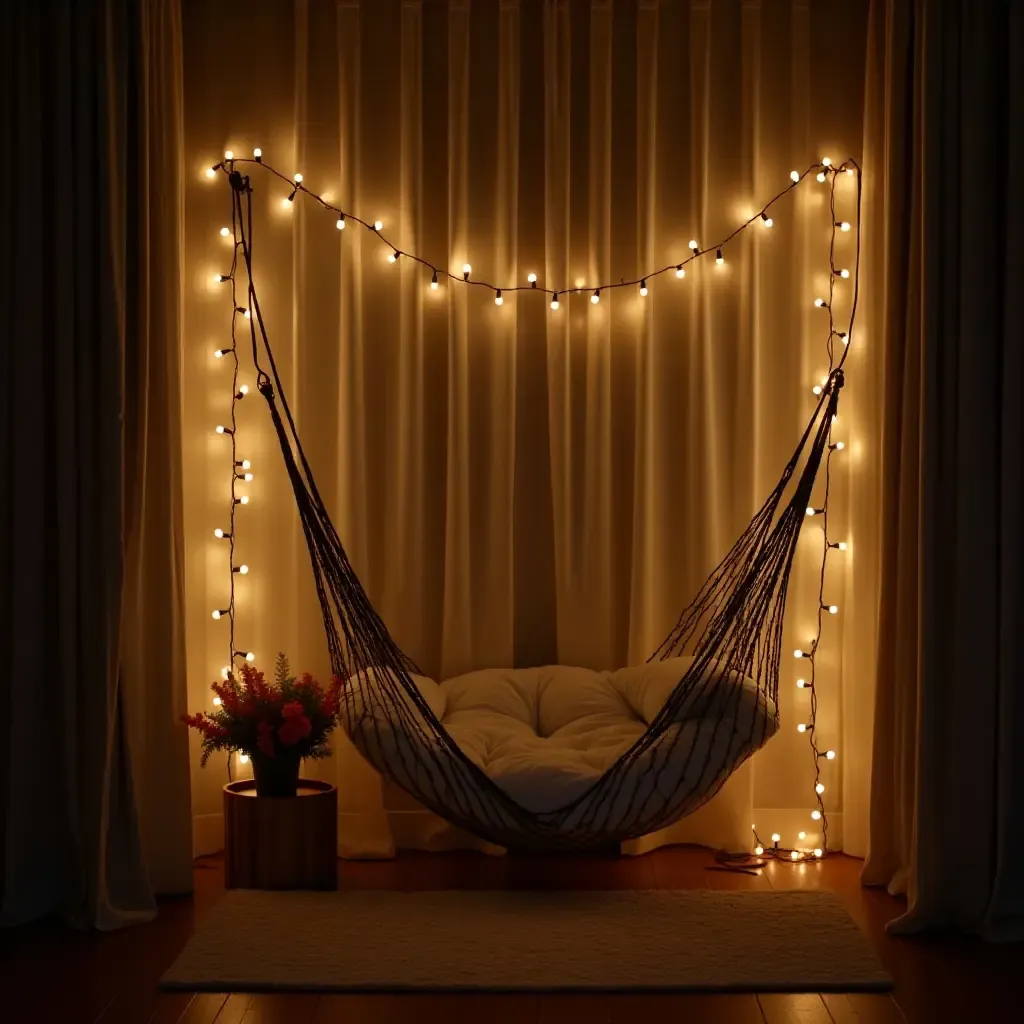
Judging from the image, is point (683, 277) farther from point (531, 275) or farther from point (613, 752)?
point (613, 752)

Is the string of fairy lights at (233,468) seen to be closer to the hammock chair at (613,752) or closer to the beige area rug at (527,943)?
the hammock chair at (613,752)

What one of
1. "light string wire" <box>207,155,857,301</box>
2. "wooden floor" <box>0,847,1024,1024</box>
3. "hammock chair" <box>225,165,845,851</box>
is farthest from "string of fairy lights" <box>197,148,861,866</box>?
"wooden floor" <box>0,847,1024,1024</box>

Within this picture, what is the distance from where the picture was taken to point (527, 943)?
3115 millimetres

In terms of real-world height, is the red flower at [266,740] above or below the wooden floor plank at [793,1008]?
above

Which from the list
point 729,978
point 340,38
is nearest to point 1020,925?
point 729,978

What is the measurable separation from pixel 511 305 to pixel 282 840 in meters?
1.75

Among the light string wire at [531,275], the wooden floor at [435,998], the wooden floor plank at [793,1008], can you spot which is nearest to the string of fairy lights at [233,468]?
the light string wire at [531,275]

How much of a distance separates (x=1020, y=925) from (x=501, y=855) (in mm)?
1463

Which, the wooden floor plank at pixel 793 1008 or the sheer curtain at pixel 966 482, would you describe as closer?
the wooden floor plank at pixel 793 1008

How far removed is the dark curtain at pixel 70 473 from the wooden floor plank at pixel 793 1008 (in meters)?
1.55

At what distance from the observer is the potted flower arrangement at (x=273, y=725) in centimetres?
348

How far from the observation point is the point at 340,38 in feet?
13.6

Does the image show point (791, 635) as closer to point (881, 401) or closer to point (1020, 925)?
point (881, 401)

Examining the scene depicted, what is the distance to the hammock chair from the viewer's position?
3.30m
